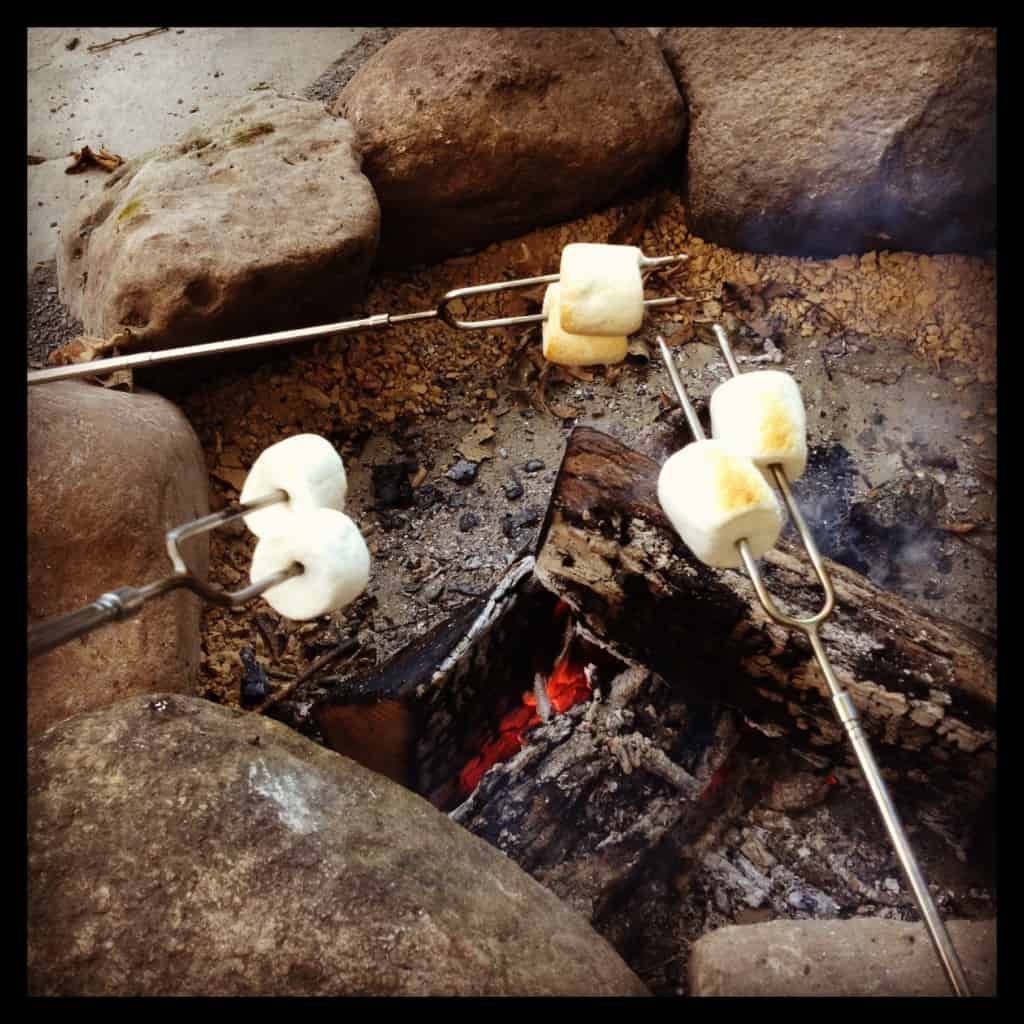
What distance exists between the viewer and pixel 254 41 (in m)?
4.68

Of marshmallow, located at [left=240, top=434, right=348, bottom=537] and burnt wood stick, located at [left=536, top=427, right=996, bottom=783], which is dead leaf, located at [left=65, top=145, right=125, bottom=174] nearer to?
burnt wood stick, located at [left=536, top=427, right=996, bottom=783]

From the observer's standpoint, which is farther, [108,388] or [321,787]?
[108,388]

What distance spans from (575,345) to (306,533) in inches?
49.0

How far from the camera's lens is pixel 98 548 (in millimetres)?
2615

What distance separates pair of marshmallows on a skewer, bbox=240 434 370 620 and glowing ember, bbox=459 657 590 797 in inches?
56.1

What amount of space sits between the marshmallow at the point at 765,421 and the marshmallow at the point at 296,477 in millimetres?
839

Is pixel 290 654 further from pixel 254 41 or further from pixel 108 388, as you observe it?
pixel 254 41

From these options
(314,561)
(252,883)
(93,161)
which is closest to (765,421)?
(314,561)

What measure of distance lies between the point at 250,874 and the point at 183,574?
2.44ft

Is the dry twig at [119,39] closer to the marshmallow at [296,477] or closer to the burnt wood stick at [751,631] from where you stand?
the burnt wood stick at [751,631]

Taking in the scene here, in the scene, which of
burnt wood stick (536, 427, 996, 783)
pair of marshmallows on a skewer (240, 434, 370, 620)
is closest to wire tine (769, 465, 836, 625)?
burnt wood stick (536, 427, 996, 783)

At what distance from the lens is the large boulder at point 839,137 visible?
11.5 feet

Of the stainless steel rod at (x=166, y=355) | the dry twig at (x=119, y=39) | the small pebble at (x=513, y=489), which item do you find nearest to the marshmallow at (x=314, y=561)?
the stainless steel rod at (x=166, y=355)
